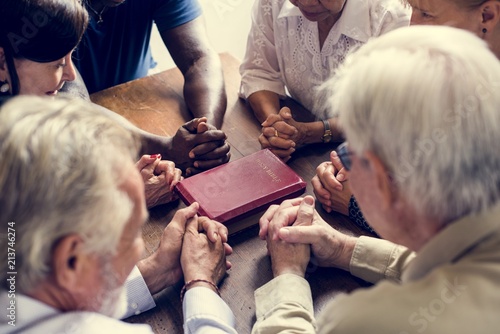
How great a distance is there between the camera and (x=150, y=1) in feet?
6.69

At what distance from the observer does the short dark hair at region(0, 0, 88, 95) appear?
4.06 feet

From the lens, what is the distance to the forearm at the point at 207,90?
5.67 feet

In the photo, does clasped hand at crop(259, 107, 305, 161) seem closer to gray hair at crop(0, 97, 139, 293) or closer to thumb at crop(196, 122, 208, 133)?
thumb at crop(196, 122, 208, 133)

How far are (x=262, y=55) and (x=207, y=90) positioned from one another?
0.32 meters

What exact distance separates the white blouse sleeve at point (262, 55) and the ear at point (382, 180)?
1101 millimetres

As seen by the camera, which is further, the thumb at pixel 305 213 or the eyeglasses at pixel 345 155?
the thumb at pixel 305 213

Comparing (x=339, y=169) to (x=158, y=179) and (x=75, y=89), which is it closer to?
(x=158, y=179)

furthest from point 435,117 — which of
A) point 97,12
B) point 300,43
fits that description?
point 97,12

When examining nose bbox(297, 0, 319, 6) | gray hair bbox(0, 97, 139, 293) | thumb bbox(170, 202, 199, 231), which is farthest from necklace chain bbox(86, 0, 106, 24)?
gray hair bbox(0, 97, 139, 293)

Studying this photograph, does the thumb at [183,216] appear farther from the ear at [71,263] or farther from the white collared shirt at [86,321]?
the ear at [71,263]

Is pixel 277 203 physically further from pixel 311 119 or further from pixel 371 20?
pixel 371 20

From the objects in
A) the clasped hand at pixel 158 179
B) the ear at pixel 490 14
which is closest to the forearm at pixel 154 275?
the clasped hand at pixel 158 179

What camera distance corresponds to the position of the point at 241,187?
1.35 meters

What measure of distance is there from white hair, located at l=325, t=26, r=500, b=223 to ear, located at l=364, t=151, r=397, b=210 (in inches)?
0.5
